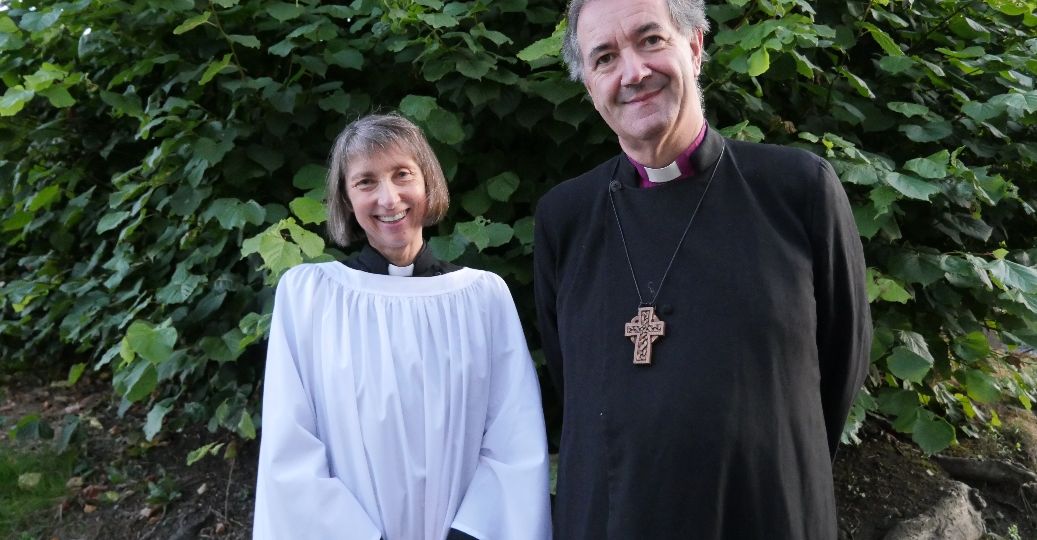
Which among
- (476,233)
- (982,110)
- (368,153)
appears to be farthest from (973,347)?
(368,153)

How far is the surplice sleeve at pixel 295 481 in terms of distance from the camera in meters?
1.80

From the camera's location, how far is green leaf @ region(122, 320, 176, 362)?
8.32ft

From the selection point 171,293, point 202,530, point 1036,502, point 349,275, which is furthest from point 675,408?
point 1036,502

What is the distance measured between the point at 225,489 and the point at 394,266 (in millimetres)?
1961

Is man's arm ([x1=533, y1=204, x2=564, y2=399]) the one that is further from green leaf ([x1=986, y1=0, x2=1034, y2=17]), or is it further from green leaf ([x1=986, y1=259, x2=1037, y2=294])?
→ green leaf ([x1=986, y1=0, x2=1034, y2=17])

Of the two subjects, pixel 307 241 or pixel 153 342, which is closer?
pixel 307 241

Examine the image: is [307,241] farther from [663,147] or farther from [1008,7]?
[1008,7]

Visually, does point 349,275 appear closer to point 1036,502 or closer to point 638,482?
point 638,482

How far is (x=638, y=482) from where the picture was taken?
1.63m

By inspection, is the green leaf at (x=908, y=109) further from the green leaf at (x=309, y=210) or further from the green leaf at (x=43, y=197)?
the green leaf at (x=43, y=197)

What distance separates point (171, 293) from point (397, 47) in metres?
1.20

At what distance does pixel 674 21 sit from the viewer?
1729mm

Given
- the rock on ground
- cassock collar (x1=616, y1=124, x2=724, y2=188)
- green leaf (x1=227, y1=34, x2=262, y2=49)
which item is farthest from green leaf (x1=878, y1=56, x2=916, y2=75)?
green leaf (x1=227, y1=34, x2=262, y2=49)

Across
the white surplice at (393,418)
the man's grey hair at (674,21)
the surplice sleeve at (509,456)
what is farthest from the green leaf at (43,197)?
the man's grey hair at (674,21)
